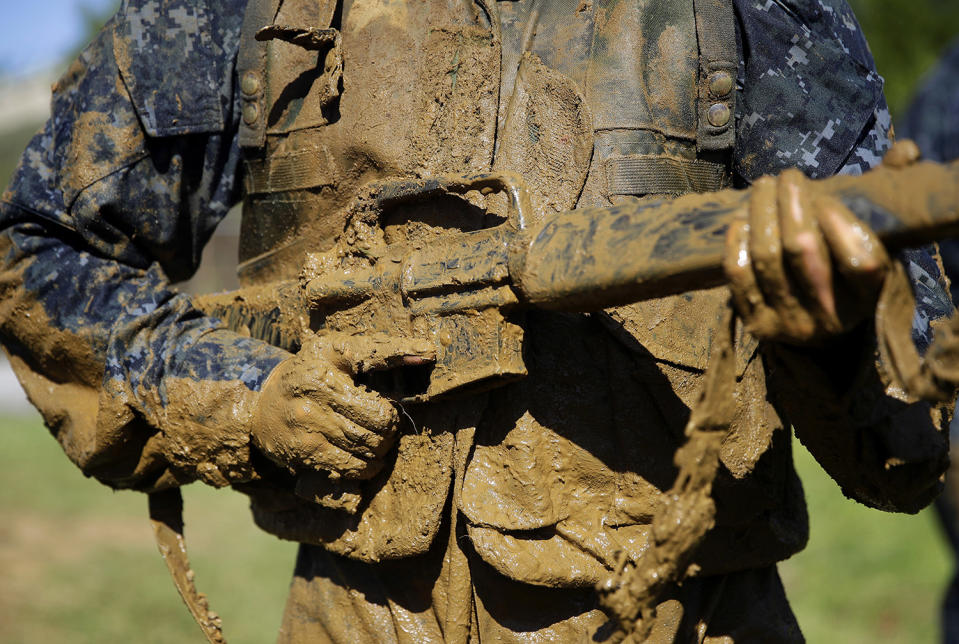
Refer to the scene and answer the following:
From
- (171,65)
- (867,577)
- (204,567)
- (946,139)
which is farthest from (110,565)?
(946,139)

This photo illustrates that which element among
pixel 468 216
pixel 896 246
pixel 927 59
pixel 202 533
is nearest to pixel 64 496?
pixel 202 533

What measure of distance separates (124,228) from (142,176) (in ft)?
0.40

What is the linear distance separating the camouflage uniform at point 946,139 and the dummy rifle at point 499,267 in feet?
9.71

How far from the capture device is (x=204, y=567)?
6.32 m

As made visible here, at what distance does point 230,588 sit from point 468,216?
4717mm

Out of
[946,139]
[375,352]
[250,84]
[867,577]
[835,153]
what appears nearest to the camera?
[375,352]

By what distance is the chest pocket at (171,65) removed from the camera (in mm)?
2078

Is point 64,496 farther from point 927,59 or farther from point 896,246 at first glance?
point 927,59

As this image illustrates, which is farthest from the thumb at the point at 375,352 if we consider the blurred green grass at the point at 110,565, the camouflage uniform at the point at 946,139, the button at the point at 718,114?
the blurred green grass at the point at 110,565

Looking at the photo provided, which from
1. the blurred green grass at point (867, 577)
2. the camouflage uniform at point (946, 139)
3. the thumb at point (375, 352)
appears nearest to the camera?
the thumb at point (375, 352)

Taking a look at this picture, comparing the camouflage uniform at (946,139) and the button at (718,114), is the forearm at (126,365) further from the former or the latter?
the camouflage uniform at (946,139)

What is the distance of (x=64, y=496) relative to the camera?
24.9ft

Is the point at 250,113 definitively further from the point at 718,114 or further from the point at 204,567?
the point at 204,567

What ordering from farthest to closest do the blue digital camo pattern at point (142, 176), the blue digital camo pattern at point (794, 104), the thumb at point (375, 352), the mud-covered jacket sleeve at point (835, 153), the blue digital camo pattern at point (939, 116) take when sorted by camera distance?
the blue digital camo pattern at point (939, 116), the blue digital camo pattern at point (142, 176), the blue digital camo pattern at point (794, 104), the thumb at point (375, 352), the mud-covered jacket sleeve at point (835, 153)
